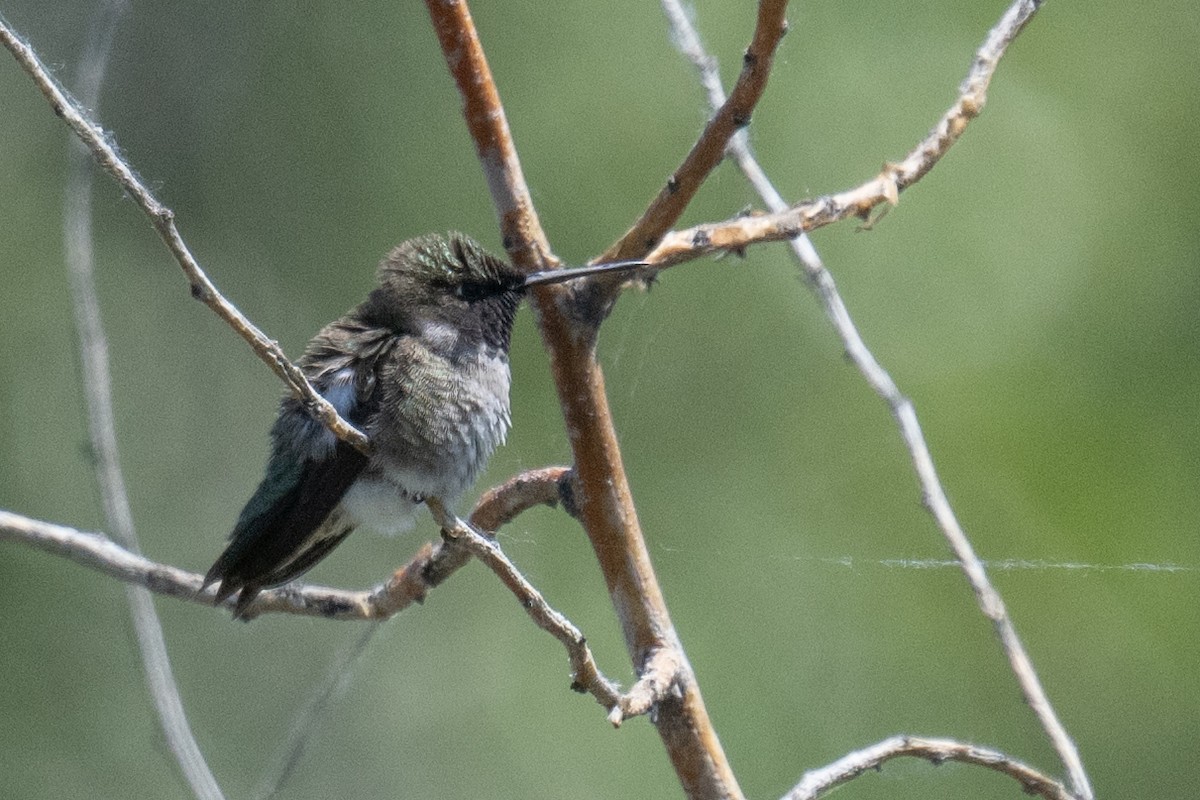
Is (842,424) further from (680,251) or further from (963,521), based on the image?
(680,251)

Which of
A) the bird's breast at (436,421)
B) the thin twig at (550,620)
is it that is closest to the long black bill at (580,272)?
the thin twig at (550,620)

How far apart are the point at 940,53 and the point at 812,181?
4.00ft

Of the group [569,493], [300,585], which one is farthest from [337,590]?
[569,493]

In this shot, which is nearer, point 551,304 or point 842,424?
point 551,304

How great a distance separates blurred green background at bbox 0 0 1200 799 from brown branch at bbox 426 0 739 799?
3.83 metres

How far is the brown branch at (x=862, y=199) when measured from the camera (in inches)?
90.3

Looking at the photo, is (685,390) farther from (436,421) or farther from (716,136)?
(716,136)

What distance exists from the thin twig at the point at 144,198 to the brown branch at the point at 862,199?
0.66 meters

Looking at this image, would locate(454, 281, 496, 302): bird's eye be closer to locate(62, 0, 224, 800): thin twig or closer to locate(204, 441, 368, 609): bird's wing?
locate(204, 441, 368, 609): bird's wing

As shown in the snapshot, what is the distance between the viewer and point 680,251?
2350 millimetres

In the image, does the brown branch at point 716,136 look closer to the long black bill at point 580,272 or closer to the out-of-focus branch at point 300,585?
the long black bill at point 580,272

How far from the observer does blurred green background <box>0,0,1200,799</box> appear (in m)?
6.71

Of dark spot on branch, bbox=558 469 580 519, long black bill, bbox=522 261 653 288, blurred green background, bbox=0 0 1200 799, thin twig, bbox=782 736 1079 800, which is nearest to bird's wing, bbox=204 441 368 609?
dark spot on branch, bbox=558 469 580 519

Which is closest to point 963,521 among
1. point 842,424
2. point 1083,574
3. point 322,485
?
point 1083,574
